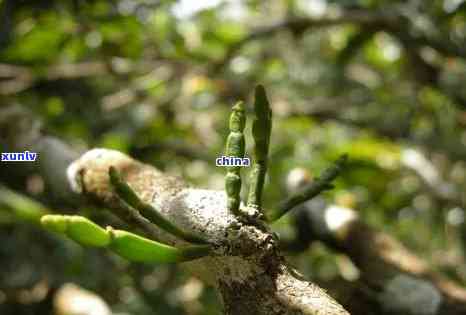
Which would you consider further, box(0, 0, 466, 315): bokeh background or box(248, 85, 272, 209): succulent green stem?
box(0, 0, 466, 315): bokeh background

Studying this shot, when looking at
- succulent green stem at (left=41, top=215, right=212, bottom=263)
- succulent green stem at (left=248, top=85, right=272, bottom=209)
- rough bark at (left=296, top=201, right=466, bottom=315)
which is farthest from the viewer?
rough bark at (left=296, top=201, right=466, bottom=315)

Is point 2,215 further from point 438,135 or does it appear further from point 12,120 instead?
point 438,135

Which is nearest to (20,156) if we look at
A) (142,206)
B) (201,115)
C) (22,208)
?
(22,208)

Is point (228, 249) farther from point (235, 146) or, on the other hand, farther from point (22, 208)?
point (22, 208)

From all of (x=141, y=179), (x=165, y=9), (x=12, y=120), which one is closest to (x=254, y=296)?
(x=141, y=179)

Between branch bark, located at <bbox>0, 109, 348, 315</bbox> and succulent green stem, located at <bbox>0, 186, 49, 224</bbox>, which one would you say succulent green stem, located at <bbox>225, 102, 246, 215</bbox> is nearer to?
branch bark, located at <bbox>0, 109, 348, 315</bbox>

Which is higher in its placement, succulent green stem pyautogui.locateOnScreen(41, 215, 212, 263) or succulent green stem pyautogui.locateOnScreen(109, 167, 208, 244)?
succulent green stem pyautogui.locateOnScreen(109, 167, 208, 244)

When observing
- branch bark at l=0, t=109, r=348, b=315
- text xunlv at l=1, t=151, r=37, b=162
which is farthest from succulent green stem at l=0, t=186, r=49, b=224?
branch bark at l=0, t=109, r=348, b=315
